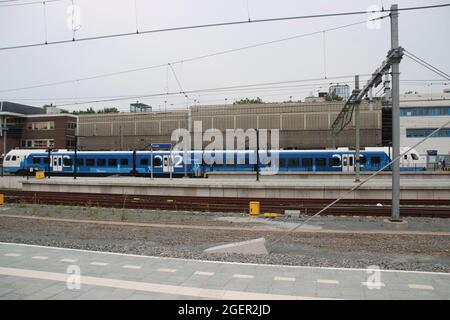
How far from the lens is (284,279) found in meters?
6.46

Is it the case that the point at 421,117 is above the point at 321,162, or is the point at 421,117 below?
above

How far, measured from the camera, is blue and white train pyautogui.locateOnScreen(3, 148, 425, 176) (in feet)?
114

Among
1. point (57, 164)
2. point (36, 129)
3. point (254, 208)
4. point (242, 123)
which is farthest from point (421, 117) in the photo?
point (36, 129)

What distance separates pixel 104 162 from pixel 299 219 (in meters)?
26.8

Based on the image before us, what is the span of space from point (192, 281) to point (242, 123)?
48.1 m

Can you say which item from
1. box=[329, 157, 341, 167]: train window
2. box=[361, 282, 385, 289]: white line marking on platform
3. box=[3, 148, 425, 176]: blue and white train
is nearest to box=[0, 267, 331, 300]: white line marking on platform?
box=[361, 282, 385, 289]: white line marking on platform

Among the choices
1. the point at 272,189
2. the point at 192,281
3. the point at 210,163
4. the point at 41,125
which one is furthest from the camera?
the point at 41,125

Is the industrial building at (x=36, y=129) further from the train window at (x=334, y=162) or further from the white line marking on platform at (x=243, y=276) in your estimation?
the white line marking on platform at (x=243, y=276)

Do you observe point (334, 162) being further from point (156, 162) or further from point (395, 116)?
point (395, 116)

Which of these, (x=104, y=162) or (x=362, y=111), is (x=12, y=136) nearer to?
(x=104, y=162)

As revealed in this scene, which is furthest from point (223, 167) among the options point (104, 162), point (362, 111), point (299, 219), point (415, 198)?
point (362, 111)

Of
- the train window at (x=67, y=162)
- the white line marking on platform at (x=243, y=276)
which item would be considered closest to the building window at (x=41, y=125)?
the train window at (x=67, y=162)

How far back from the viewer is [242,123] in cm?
5378

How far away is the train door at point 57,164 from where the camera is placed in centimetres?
3969
